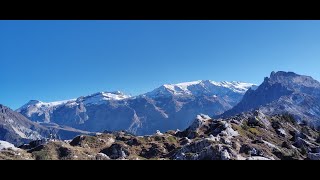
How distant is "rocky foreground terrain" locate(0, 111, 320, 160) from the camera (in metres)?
100

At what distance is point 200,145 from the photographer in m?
104

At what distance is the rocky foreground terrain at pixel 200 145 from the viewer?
329 feet

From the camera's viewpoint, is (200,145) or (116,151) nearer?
(200,145)

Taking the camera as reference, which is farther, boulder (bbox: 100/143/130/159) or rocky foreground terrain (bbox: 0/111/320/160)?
boulder (bbox: 100/143/130/159)

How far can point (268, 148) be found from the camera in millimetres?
112250

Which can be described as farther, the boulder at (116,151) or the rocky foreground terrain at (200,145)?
the boulder at (116,151)
